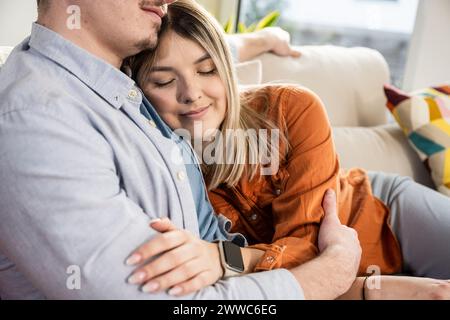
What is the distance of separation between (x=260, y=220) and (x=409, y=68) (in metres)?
2.05

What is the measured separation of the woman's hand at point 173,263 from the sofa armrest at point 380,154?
3.62 feet

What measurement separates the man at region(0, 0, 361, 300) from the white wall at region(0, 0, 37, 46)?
2.56ft

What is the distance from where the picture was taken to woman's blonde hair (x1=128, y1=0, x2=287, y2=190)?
1198mm

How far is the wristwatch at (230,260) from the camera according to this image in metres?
0.95

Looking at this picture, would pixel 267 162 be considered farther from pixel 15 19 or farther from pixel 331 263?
pixel 15 19

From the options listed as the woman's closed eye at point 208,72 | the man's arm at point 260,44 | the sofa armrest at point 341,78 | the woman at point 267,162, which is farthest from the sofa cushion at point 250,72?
the woman's closed eye at point 208,72

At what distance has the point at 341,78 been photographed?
205cm

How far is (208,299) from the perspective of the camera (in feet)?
2.75

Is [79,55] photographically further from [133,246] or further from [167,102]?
[133,246]

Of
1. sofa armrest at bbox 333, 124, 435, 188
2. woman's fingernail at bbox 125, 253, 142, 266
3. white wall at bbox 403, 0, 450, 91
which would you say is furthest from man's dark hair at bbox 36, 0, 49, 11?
white wall at bbox 403, 0, 450, 91

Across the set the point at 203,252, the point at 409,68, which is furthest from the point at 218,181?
the point at 409,68

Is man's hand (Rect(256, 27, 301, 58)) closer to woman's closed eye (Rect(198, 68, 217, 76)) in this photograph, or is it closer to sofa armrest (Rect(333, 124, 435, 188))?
sofa armrest (Rect(333, 124, 435, 188))

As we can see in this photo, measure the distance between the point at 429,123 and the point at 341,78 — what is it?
1.29 ft

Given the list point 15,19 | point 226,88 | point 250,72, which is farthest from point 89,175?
point 15,19
